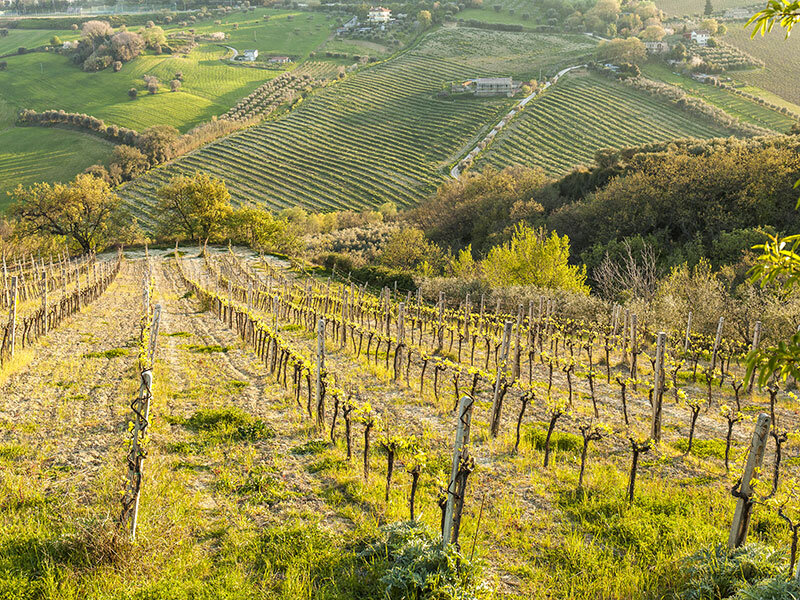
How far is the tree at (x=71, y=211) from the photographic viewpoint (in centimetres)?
4525

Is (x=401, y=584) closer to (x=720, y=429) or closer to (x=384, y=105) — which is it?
(x=720, y=429)

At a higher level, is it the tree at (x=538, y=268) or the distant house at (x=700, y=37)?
the distant house at (x=700, y=37)

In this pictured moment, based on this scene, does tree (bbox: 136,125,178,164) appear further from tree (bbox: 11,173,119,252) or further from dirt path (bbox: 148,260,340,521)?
dirt path (bbox: 148,260,340,521)

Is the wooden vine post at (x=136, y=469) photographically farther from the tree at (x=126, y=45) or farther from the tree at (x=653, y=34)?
the tree at (x=126, y=45)

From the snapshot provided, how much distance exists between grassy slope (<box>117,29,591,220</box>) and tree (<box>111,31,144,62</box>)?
4686 centimetres

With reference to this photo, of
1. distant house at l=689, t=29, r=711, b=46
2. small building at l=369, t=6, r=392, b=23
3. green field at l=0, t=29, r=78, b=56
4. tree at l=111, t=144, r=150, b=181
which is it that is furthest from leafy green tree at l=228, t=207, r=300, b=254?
small building at l=369, t=6, r=392, b=23

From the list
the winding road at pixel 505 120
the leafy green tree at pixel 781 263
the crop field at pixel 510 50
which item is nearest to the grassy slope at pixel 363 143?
the crop field at pixel 510 50

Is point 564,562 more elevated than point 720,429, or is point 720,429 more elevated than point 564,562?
point 564,562

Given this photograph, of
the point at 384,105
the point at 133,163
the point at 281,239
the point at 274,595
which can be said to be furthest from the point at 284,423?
the point at 384,105

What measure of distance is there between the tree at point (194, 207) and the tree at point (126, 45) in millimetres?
78161

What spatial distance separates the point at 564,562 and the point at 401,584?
215cm

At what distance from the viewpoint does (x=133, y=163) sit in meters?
74.0

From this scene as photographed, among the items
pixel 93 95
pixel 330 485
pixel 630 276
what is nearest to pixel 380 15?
pixel 93 95

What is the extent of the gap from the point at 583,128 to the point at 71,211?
70048mm
